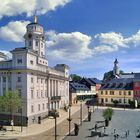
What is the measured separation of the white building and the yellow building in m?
28.3

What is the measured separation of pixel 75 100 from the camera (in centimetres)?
10912

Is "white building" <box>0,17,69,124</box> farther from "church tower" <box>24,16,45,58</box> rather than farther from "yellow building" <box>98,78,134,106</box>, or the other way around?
"yellow building" <box>98,78,134,106</box>

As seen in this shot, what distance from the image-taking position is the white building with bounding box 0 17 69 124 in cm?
5750

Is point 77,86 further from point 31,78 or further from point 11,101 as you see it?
point 11,101

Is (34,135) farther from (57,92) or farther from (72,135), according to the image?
(57,92)

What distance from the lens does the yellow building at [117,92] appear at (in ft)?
316

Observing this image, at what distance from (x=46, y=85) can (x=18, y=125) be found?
16748 mm

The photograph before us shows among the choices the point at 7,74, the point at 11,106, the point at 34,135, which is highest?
the point at 7,74

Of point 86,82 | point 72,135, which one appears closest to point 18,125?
point 72,135

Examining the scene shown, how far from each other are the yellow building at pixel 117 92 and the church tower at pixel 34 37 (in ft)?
110

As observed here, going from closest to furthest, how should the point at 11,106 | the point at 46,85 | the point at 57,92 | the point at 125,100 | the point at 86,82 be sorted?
1. the point at 11,106
2. the point at 46,85
3. the point at 57,92
4. the point at 125,100
5. the point at 86,82

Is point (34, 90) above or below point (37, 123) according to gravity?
above

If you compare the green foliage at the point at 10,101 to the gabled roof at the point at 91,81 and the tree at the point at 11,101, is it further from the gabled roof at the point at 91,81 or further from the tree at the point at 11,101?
the gabled roof at the point at 91,81

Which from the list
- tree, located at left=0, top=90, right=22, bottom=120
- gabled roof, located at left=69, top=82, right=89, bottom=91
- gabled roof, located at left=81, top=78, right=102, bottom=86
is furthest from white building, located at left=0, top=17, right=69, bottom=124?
gabled roof, located at left=81, top=78, right=102, bottom=86
